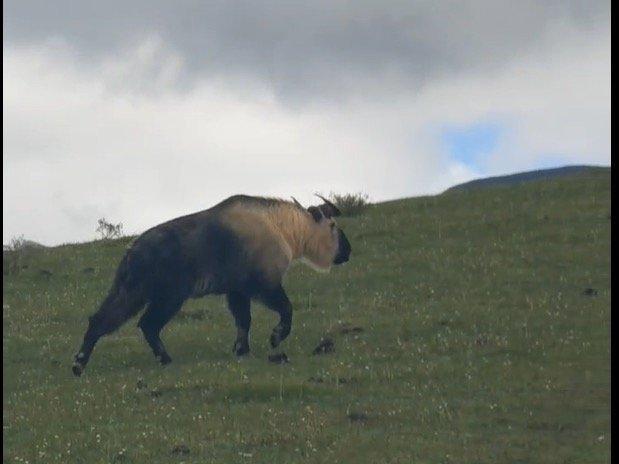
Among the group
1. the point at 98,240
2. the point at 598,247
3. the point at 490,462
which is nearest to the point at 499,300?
the point at 598,247

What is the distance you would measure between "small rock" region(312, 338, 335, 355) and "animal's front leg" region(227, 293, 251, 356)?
4.14 ft

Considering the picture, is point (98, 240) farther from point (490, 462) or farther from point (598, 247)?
point (490, 462)

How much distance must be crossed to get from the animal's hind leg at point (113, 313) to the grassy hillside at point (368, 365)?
1.87 ft

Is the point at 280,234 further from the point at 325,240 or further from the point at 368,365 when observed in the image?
the point at 368,365

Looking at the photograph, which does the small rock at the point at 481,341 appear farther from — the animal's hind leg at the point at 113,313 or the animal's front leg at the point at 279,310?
the animal's hind leg at the point at 113,313

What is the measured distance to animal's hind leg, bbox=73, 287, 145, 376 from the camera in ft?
70.9

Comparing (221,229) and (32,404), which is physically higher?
(221,229)

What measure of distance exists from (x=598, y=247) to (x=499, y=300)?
580 centimetres

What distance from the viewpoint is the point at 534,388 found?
1841 centimetres

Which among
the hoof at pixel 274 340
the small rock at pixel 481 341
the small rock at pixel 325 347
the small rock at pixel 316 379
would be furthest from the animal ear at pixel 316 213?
the small rock at pixel 316 379

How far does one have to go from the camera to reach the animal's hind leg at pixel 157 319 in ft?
70.9

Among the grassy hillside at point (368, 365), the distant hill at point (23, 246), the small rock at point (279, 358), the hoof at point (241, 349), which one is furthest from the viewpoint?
the distant hill at point (23, 246)

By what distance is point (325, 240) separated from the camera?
968 inches

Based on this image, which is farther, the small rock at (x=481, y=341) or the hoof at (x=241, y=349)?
the hoof at (x=241, y=349)
